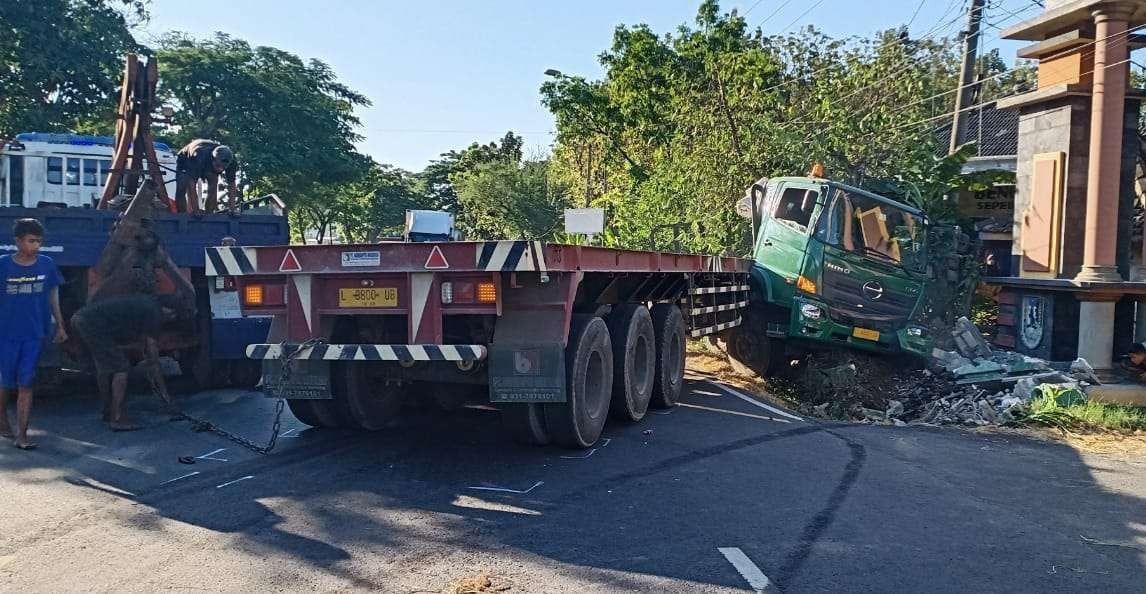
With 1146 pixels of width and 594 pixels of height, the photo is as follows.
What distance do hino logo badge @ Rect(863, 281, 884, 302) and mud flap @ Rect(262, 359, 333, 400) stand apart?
7.08 m

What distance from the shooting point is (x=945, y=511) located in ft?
19.2

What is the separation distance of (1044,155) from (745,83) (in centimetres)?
800

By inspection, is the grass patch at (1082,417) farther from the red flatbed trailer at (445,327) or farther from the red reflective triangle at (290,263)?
the red reflective triangle at (290,263)

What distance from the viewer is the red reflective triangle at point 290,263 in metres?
6.47

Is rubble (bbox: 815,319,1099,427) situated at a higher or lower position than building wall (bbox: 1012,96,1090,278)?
lower

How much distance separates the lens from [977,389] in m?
11.2

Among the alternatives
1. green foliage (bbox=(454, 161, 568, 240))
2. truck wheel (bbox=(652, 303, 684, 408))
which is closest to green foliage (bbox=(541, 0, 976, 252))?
truck wheel (bbox=(652, 303, 684, 408))

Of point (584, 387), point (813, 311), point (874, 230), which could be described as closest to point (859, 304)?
point (813, 311)

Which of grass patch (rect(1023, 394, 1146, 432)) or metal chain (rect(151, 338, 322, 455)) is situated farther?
grass patch (rect(1023, 394, 1146, 432))

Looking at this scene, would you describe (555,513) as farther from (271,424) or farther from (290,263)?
(271,424)

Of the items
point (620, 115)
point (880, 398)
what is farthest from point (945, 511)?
point (620, 115)

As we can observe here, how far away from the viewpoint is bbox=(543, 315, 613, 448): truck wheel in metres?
6.57

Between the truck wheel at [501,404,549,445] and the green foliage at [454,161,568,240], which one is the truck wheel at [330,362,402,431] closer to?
the truck wheel at [501,404,549,445]

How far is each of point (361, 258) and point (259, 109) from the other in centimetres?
2204
